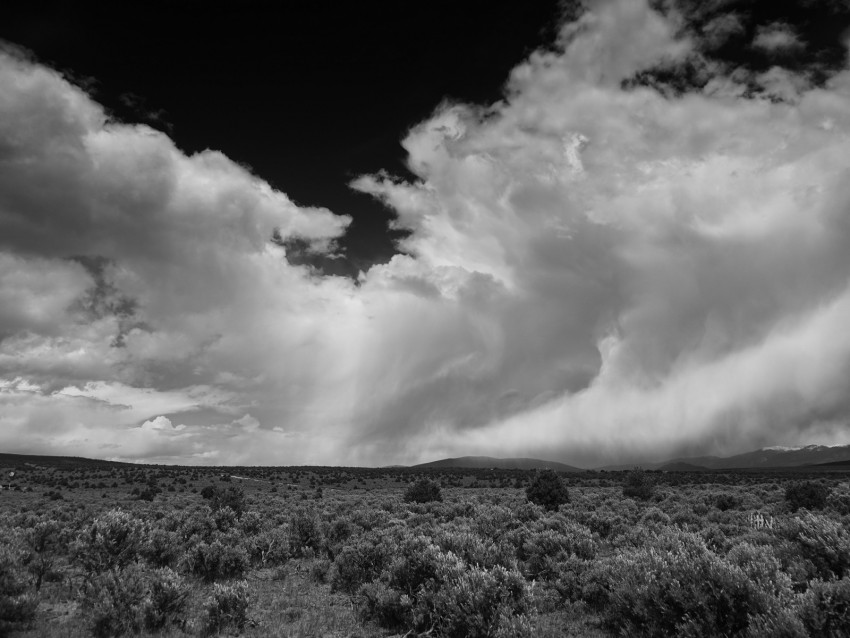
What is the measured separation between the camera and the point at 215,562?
16391 millimetres

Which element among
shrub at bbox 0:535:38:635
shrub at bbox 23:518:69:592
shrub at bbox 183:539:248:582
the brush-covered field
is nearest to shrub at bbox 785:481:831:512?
the brush-covered field

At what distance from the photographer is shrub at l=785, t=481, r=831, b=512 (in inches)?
1189

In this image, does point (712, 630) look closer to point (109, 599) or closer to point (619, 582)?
point (619, 582)

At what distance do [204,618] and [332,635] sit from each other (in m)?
3.03

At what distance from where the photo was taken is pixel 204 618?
34.8 ft

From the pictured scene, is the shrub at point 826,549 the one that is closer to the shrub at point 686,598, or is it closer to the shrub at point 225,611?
the shrub at point 686,598

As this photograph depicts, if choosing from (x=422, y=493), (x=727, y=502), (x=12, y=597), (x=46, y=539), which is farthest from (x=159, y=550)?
(x=727, y=502)

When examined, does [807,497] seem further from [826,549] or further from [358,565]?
[358,565]

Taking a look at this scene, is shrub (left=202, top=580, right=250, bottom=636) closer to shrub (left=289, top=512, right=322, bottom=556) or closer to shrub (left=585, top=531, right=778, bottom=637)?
shrub (left=585, top=531, right=778, bottom=637)

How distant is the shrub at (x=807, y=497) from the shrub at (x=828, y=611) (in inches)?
1191

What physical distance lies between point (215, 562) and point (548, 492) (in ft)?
96.0

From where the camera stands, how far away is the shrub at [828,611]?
705 cm

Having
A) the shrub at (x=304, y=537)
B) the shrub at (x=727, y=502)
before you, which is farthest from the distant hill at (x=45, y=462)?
the shrub at (x=727, y=502)

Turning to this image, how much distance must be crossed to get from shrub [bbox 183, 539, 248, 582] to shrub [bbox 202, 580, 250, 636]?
5.62m
